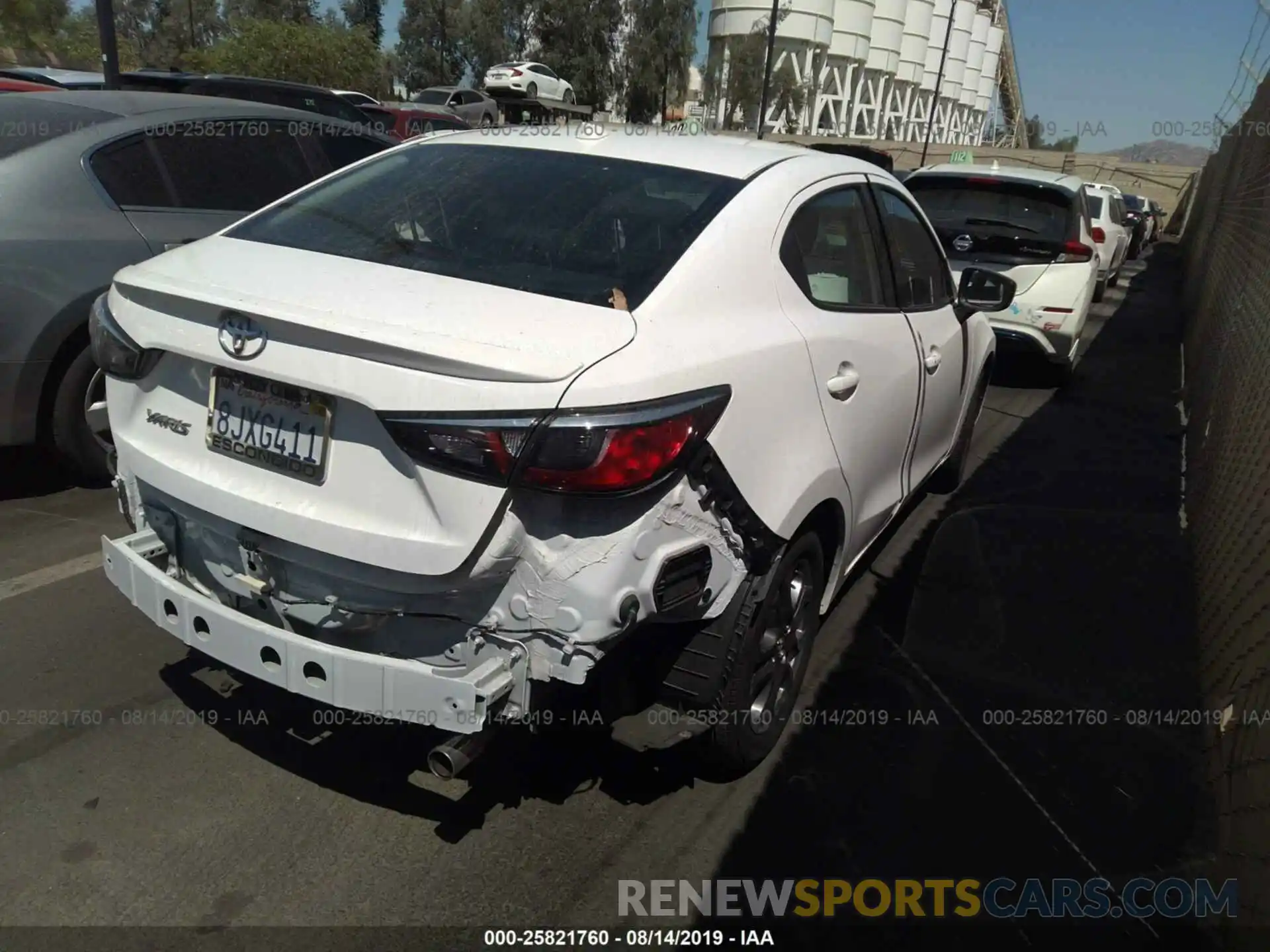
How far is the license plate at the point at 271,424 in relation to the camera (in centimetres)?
222

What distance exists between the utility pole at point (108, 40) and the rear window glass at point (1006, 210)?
8885 mm

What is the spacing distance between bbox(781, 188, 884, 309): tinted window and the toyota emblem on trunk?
4.77ft

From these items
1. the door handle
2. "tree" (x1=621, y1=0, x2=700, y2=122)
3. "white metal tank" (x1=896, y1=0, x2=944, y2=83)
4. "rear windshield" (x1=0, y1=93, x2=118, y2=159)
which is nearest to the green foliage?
"tree" (x1=621, y1=0, x2=700, y2=122)

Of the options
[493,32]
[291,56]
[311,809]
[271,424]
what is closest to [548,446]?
[271,424]

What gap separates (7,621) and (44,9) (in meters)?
45.6

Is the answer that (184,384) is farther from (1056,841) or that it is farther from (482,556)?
(1056,841)

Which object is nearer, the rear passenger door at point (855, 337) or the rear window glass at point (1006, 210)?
the rear passenger door at point (855, 337)

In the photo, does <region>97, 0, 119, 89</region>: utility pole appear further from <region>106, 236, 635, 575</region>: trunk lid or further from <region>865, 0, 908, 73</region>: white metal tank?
<region>865, 0, 908, 73</region>: white metal tank

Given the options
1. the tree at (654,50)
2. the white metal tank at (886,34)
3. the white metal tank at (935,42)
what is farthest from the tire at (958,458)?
the white metal tank at (935,42)

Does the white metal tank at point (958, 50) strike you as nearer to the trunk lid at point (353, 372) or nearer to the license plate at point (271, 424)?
the trunk lid at point (353, 372)

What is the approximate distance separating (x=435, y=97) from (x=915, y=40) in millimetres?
63607

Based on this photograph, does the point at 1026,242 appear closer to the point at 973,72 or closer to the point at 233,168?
the point at 233,168

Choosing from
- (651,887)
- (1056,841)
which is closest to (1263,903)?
(1056,841)

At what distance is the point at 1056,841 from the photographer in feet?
9.52
